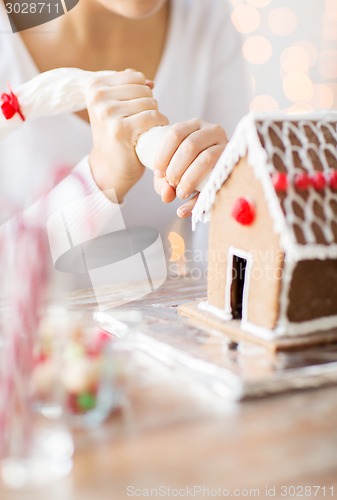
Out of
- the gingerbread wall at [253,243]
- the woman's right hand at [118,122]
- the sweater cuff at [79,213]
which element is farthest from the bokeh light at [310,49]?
the gingerbread wall at [253,243]

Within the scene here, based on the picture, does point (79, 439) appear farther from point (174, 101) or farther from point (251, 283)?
point (174, 101)

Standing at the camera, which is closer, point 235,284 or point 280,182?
point 280,182

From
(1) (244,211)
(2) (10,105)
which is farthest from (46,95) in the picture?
(1) (244,211)

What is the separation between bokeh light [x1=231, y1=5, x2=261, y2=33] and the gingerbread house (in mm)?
900

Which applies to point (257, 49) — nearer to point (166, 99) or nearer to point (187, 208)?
point (166, 99)

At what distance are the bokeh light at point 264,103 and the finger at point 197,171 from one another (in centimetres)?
72

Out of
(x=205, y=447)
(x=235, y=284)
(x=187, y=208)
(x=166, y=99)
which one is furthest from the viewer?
(x=166, y=99)

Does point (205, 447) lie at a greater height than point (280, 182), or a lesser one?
lesser

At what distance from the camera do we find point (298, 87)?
1.87 m

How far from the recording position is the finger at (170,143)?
108 centimetres

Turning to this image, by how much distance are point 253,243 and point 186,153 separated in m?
0.26

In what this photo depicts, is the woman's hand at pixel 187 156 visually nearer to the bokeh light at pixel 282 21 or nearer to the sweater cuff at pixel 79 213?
the sweater cuff at pixel 79 213

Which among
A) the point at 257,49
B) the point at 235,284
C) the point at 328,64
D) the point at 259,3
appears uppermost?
the point at 259,3

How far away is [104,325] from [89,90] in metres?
0.54
